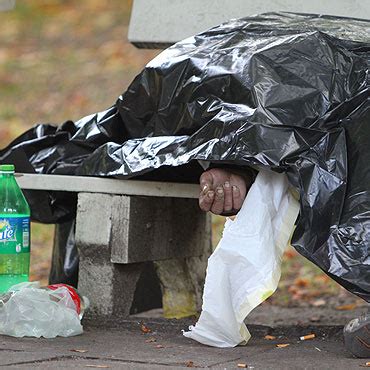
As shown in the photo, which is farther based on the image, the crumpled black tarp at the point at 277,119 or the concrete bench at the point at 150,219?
the concrete bench at the point at 150,219

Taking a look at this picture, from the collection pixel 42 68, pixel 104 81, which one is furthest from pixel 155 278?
pixel 42 68

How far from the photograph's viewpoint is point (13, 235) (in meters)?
3.54

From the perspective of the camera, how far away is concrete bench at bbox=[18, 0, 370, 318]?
12.1 feet

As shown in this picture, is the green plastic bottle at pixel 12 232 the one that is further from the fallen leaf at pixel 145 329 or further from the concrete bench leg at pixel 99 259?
the fallen leaf at pixel 145 329

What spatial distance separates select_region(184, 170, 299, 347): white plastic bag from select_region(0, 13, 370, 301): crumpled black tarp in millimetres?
92

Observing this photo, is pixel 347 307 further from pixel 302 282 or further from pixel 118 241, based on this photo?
pixel 118 241

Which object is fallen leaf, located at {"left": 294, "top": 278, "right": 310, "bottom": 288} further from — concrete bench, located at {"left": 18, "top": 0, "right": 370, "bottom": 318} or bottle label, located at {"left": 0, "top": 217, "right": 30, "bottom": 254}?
bottle label, located at {"left": 0, "top": 217, "right": 30, "bottom": 254}

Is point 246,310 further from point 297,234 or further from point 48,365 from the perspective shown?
point 48,365

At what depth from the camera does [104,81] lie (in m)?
11.3

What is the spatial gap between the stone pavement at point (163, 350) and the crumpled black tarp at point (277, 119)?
29 centimetres

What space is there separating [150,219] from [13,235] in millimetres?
583

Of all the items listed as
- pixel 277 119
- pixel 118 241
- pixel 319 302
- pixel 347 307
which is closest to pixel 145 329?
pixel 118 241

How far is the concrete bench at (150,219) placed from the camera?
12.1 ft

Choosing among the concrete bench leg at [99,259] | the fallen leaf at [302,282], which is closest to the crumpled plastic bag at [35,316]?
the concrete bench leg at [99,259]
